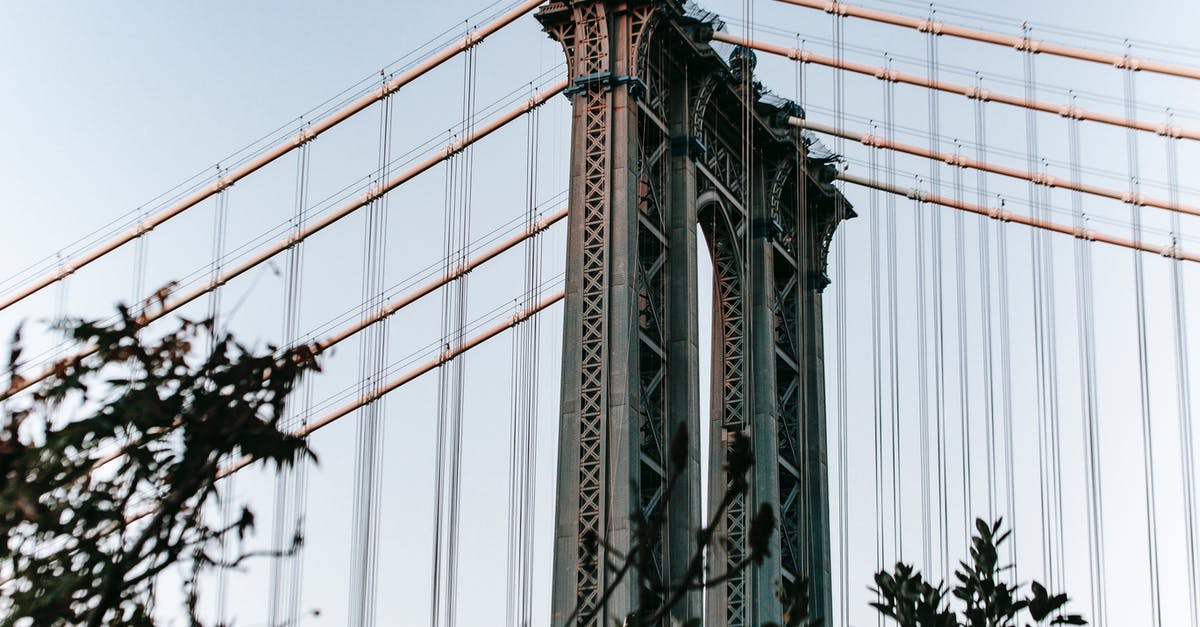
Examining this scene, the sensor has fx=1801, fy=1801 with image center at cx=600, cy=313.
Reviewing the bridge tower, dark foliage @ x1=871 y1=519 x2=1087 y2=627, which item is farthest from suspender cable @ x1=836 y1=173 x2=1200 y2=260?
dark foliage @ x1=871 y1=519 x2=1087 y2=627

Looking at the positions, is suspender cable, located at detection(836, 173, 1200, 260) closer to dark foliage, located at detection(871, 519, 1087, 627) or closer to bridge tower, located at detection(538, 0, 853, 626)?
bridge tower, located at detection(538, 0, 853, 626)

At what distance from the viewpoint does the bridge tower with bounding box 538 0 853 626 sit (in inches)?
931

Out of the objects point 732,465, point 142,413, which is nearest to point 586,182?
point 142,413

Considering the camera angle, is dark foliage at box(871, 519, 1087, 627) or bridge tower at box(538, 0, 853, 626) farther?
bridge tower at box(538, 0, 853, 626)

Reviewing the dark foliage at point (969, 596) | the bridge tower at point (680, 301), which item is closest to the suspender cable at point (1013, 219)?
the bridge tower at point (680, 301)

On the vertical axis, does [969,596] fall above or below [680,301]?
below

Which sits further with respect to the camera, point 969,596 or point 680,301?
point 680,301

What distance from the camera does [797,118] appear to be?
33094mm

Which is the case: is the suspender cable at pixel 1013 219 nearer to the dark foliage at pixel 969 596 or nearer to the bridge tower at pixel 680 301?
the bridge tower at pixel 680 301

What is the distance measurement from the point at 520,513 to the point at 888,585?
55.6ft

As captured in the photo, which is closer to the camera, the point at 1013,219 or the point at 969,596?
the point at 969,596

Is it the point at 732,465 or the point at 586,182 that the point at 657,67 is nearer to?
the point at 586,182

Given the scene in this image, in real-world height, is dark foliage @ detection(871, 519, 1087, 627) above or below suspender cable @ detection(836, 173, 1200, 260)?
below

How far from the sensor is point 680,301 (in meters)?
26.4
